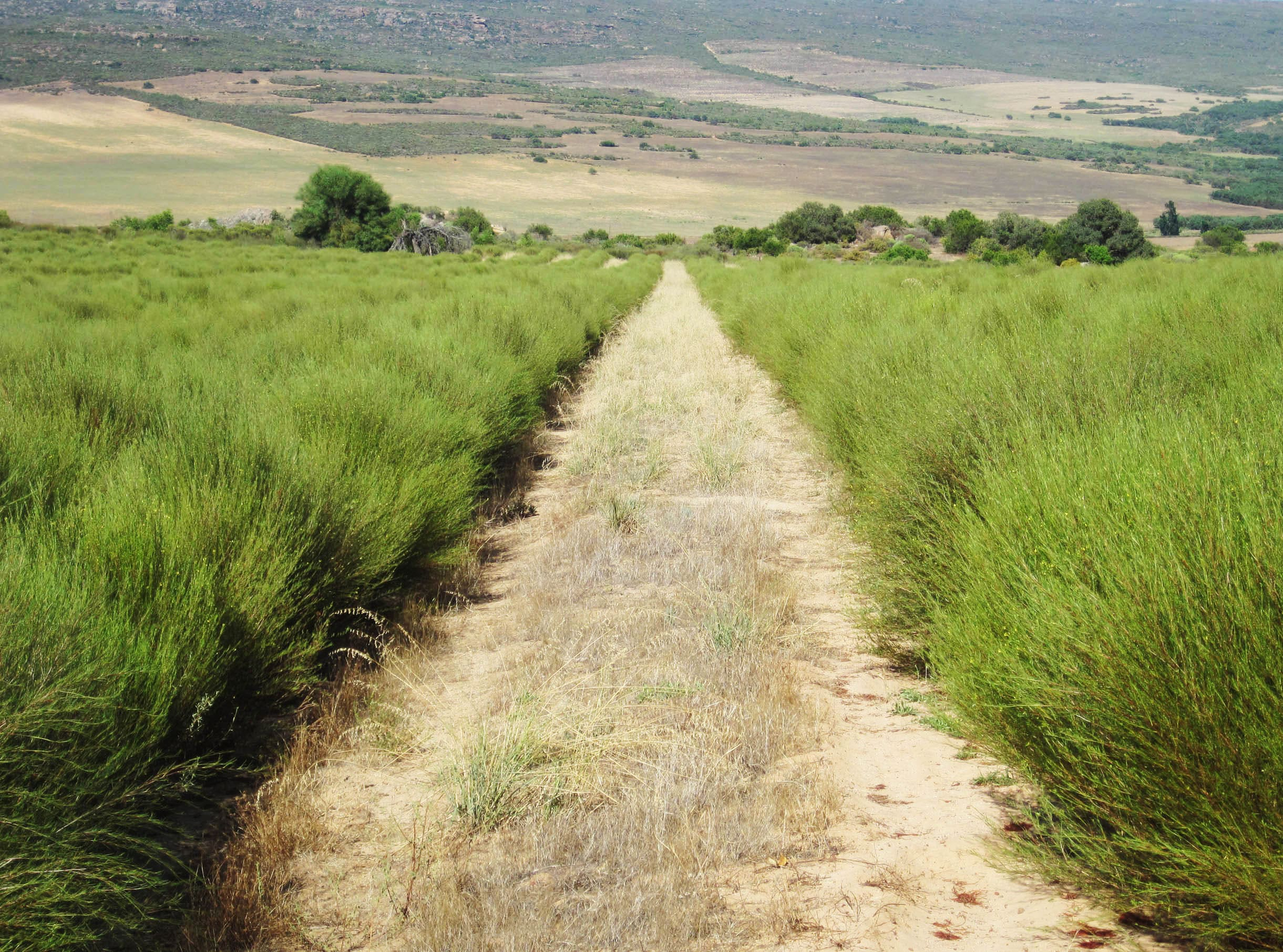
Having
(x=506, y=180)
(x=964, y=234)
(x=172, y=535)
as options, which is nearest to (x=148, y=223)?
(x=506, y=180)

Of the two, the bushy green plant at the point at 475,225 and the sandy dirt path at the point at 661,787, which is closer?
the sandy dirt path at the point at 661,787

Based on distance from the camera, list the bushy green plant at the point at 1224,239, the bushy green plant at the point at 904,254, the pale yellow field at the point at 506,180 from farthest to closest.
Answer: the pale yellow field at the point at 506,180 → the bushy green plant at the point at 1224,239 → the bushy green plant at the point at 904,254

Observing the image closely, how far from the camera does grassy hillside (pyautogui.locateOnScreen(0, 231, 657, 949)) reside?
2439 millimetres

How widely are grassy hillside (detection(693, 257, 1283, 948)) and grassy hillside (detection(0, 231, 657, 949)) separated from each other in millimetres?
2618

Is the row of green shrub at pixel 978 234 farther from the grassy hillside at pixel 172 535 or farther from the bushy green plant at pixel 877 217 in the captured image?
the grassy hillside at pixel 172 535

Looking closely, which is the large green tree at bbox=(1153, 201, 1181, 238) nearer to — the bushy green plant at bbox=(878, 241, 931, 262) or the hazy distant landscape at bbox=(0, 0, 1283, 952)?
the bushy green plant at bbox=(878, 241, 931, 262)

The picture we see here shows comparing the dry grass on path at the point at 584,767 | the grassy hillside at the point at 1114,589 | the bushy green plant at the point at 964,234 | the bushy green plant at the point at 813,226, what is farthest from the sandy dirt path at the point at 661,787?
the bushy green plant at the point at 813,226

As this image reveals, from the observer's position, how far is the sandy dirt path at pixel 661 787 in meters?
2.74

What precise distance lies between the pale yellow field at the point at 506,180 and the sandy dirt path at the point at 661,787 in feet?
212

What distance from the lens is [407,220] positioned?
50.7m

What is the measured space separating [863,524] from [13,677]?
390 cm

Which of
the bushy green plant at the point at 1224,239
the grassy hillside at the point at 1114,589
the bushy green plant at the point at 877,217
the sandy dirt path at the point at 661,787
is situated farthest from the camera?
the bushy green plant at the point at 877,217

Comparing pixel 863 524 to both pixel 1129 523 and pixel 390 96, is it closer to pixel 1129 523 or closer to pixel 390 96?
pixel 1129 523

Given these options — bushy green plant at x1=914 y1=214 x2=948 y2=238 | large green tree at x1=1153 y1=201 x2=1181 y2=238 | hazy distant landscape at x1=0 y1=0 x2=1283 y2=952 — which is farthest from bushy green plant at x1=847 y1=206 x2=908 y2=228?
hazy distant landscape at x1=0 y1=0 x2=1283 y2=952
